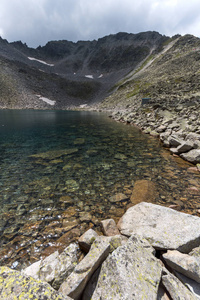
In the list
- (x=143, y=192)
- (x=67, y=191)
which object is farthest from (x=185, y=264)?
(x=67, y=191)

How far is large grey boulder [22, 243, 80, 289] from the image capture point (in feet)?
10.1

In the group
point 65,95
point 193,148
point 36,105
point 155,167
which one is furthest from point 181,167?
point 65,95

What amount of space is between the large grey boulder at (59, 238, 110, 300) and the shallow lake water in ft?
6.51

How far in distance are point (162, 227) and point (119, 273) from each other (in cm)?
242

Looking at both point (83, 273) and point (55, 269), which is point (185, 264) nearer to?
point (83, 273)

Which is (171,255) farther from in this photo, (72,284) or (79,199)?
(79,199)

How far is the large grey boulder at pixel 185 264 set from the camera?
2.88 meters

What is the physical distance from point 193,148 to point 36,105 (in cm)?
12230

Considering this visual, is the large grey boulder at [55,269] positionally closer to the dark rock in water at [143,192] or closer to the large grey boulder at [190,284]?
the large grey boulder at [190,284]

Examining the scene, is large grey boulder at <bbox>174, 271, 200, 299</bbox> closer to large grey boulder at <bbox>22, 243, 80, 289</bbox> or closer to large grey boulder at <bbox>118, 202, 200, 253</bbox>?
large grey boulder at <bbox>118, 202, 200, 253</bbox>

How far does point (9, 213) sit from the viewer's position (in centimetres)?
601

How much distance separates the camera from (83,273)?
9.50 feet

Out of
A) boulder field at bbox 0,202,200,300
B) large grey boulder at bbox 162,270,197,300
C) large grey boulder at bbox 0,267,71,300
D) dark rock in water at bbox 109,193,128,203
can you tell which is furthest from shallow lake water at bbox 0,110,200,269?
large grey boulder at bbox 162,270,197,300

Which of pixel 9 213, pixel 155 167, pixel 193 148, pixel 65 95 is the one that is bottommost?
pixel 9 213
